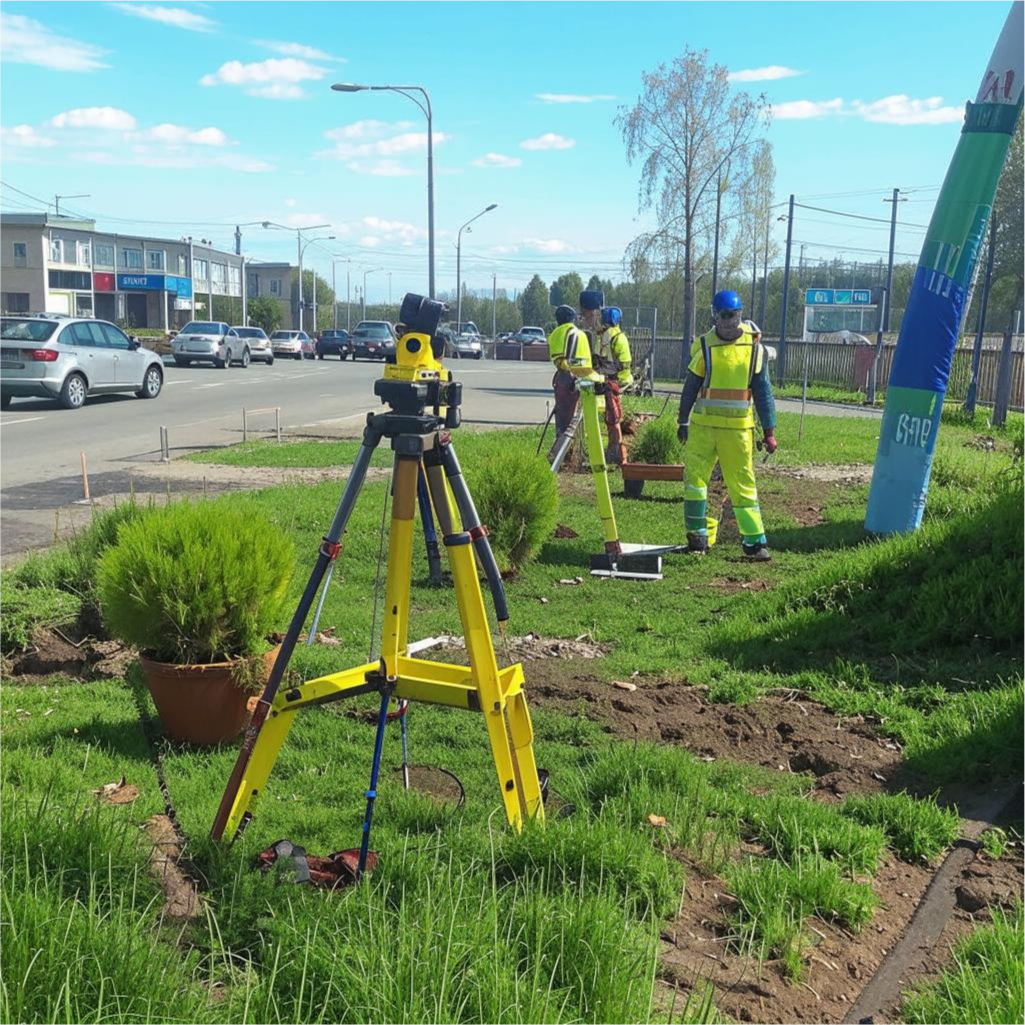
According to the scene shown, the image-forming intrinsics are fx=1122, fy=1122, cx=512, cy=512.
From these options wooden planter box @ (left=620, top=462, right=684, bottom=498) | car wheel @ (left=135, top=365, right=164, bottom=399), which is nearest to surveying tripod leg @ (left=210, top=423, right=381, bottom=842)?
wooden planter box @ (left=620, top=462, right=684, bottom=498)

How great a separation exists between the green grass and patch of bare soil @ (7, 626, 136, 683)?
4.06 metres

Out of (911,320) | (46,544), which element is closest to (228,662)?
(46,544)

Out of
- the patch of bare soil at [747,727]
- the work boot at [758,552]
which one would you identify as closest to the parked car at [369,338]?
the work boot at [758,552]

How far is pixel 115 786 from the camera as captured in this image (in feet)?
13.4

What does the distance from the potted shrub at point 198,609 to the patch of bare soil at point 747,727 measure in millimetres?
1443

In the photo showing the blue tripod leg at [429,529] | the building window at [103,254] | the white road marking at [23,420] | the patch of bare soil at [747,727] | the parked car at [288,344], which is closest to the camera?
the patch of bare soil at [747,727]

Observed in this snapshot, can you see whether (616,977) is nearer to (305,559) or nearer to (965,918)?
(965,918)

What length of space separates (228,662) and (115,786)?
2.11 ft

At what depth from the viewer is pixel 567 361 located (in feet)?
30.9

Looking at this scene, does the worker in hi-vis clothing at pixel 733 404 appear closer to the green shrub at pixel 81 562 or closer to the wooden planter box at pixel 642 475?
the wooden planter box at pixel 642 475

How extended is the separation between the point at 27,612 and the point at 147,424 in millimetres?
13778

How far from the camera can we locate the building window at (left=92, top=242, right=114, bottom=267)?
8794cm

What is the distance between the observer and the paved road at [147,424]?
11.4 metres

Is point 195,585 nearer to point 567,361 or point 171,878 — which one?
point 171,878
